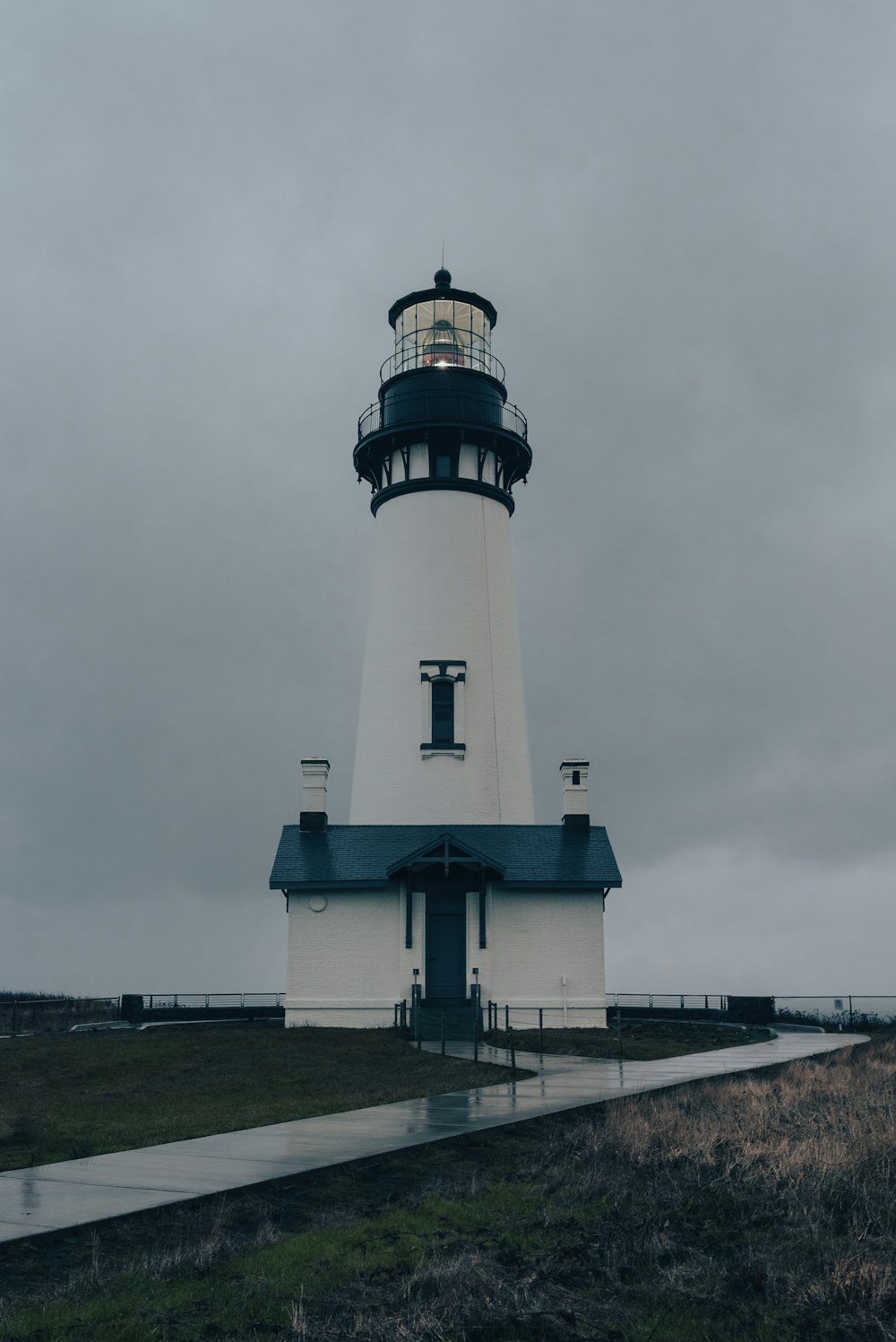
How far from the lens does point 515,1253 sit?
8234 mm

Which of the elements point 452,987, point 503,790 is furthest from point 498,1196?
point 503,790

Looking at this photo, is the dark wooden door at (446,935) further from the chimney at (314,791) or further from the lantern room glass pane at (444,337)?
the lantern room glass pane at (444,337)

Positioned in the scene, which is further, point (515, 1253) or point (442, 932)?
point (442, 932)

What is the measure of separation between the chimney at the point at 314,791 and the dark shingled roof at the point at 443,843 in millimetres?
440

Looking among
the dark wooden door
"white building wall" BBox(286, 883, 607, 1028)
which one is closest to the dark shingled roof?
"white building wall" BBox(286, 883, 607, 1028)

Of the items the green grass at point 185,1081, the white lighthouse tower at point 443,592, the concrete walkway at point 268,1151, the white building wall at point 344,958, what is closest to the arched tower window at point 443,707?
the white lighthouse tower at point 443,592

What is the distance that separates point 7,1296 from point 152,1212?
162 centimetres

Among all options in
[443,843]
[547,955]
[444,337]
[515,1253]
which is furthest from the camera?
[444,337]

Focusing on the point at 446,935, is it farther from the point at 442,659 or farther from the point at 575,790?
the point at 442,659

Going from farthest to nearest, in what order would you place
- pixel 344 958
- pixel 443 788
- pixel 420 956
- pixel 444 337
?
pixel 444 337, pixel 443 788, pixel 344 958, pixel 420 956

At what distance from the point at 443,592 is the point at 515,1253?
29435 millimetres

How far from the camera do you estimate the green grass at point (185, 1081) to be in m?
14.4

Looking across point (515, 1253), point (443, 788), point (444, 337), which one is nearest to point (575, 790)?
point (443, 788)

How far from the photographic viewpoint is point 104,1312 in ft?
21.9
